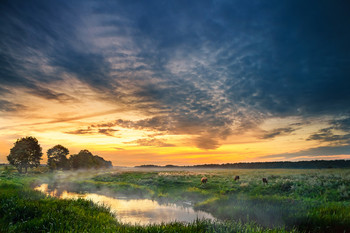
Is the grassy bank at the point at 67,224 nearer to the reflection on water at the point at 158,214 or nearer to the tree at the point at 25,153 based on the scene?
the reflection on water at the point at 158,214

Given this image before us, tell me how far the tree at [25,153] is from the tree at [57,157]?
23.7m

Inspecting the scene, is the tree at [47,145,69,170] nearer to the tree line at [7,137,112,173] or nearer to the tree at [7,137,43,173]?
the tree line at [7,137,112,173]

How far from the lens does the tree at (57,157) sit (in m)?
93.8

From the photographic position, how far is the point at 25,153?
6612cm

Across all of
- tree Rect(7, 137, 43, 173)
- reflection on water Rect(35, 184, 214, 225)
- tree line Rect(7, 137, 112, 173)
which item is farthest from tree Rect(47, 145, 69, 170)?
reflection on water Rect(35, 184, 214, 225)

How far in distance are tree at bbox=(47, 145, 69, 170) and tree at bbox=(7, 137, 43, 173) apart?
2366cm

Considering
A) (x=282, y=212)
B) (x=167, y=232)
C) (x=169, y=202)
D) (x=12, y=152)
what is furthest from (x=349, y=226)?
(x=12, y=152)

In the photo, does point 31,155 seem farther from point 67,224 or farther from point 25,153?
point 67,224

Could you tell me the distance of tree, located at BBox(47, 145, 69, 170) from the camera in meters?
93.8

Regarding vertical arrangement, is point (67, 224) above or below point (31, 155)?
below

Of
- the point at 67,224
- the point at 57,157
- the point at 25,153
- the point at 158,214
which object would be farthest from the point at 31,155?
the point at 67,224

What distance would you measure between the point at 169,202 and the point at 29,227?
Answer: 51.6 feet

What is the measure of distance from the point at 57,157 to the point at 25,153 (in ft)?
112

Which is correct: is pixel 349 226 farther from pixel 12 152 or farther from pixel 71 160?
pixel 71 160
